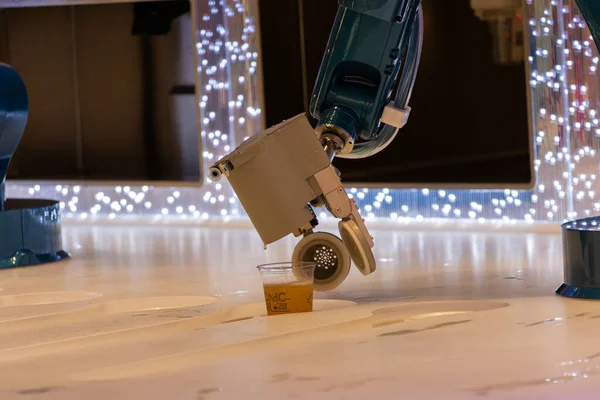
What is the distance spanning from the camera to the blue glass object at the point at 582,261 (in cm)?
213

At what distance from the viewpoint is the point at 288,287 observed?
2117 mm

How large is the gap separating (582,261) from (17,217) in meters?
1.64

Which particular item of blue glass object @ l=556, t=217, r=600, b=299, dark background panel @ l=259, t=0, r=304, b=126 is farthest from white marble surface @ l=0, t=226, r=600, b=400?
dark background panel @ l=259, t=0, r=304, b=126

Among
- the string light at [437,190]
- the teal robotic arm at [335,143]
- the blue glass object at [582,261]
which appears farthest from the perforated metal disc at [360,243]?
the string light at [437,190]

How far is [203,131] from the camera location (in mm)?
4137

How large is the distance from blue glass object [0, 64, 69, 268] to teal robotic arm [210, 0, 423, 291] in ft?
3.91

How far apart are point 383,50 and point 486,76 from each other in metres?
1.60

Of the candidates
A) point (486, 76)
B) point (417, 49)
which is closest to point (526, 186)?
point (486, 76)

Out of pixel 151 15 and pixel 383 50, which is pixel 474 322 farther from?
pixel 151 15

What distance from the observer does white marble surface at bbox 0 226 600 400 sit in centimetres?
159

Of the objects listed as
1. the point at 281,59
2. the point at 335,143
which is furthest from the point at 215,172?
the point at 281,59

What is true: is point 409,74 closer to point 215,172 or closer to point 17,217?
point 215,172

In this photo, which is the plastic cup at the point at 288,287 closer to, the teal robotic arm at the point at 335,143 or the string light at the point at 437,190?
the teal robotic arm at the point at 335,143

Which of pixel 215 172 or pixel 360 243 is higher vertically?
pixel 215 172
